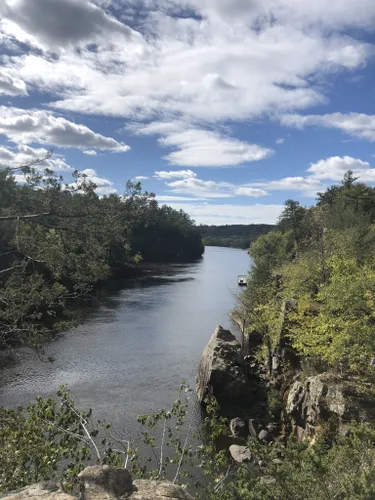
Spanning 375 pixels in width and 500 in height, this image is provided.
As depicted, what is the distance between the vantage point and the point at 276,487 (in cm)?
787

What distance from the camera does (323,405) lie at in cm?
1861

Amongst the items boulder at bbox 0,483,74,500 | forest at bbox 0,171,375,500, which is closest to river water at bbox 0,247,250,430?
forest at bbox 0,171,375,500

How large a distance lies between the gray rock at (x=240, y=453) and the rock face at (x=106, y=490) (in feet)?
46.5

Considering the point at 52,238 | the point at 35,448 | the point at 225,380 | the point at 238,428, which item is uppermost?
the point at 52,238

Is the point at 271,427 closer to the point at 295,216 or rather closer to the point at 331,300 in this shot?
the point at 331,300

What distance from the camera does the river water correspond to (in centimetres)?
2678

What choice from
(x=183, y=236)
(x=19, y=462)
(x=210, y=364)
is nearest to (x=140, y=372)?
(x=210, y=364)

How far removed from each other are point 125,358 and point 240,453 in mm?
17098

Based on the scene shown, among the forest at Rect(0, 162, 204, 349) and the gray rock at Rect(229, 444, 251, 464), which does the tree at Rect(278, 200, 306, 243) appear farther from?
the forest at Rect(0, 162, 204, 349)

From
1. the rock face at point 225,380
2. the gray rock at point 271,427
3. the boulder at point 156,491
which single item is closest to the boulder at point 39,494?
the boulder at point 156,491

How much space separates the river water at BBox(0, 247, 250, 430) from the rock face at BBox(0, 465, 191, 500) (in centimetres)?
1371

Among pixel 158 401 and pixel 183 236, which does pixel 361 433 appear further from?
pixel 183 236

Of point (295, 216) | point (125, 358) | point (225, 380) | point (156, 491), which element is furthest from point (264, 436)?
point (295, 216)

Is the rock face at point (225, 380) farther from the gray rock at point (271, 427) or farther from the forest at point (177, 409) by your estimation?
the gray rock at point (271, 427)
